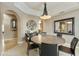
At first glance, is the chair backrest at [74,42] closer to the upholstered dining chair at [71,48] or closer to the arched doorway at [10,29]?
the upholstered dining chair at [71,48]

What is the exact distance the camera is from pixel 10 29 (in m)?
1.67

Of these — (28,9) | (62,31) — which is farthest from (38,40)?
(28,9)

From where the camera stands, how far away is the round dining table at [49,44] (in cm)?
162

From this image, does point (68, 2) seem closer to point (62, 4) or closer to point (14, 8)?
point (62, 4)

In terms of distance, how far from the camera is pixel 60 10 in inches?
64.2

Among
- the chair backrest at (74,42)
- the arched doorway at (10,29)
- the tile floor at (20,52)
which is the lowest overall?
the tile floor at (20,52)

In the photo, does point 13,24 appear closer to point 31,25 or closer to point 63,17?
point 31,25

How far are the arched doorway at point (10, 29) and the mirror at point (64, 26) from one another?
757mm

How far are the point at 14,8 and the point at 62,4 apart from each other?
85 centimetres

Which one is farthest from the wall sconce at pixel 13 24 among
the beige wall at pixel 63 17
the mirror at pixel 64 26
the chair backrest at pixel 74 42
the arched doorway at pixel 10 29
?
the chair backrest at pixel 74 42

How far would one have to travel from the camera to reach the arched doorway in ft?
5.39

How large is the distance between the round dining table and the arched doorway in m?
0.40

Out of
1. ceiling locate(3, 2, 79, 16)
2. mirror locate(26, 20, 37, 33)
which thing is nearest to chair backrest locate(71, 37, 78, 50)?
ceiling locate(3, 2, 79, 16)

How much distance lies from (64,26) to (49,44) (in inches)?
16.5
